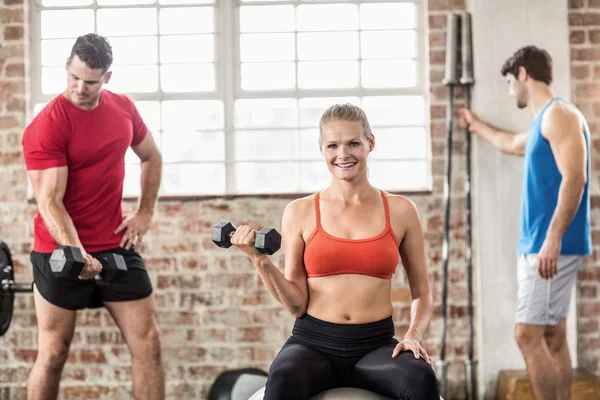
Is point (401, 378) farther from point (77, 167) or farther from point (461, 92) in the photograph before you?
point (461, 92)

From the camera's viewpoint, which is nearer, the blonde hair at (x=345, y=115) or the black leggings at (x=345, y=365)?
the black leggings at (x=345, y=365)

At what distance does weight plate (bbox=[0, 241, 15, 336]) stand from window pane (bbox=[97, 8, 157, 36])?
1.30 meters

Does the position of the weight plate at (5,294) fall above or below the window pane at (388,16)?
below

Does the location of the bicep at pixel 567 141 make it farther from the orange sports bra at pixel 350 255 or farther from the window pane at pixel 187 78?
the window pane at pixel 187 78

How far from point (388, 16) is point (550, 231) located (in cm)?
149

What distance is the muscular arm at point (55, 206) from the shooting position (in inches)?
110

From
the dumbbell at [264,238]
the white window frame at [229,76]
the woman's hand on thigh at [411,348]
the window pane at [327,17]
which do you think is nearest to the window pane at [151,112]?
the white window frame at [229,76]

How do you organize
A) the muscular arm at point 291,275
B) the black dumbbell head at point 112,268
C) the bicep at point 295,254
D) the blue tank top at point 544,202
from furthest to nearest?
the blue tank top at point 544,202, the black dumbbell head at point 112,268, the bicep at point 295,254, the muscular arm at point 291,275

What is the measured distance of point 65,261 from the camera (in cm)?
236

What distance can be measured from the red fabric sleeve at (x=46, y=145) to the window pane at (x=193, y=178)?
108 cm

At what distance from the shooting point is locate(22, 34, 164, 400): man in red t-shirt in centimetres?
281

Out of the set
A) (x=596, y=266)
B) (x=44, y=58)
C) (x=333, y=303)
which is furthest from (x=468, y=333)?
(x=44, y=58)

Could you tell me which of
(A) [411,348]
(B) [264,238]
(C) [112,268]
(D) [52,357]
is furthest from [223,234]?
(D) [52,357]

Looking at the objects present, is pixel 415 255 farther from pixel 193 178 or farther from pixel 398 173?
pixel 193 178
